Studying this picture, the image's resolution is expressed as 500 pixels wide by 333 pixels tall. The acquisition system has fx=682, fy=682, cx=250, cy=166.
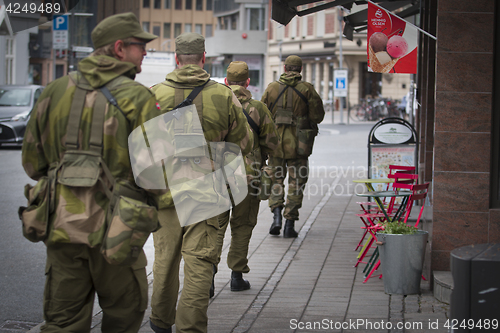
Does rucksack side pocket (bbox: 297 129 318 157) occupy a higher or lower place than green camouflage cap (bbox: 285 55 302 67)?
lower

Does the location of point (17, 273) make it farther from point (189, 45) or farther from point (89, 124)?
point (89, 124)

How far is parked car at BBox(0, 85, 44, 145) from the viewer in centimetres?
1906

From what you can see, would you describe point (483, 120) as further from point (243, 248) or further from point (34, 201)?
point (34, 201)

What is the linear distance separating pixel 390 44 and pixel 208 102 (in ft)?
9.46

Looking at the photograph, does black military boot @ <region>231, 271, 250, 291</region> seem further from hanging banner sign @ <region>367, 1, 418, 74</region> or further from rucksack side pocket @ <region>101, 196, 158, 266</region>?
rucksack side pocket @ <region>101, 196, 158, 266</region>

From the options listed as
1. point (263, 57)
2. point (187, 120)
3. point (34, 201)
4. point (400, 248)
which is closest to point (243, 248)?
point (400, 248)

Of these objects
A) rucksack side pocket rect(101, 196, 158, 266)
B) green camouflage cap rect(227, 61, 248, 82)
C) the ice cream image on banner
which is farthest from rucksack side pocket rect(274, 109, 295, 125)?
rucksack side pocket rect(101, 196, 158, 266)

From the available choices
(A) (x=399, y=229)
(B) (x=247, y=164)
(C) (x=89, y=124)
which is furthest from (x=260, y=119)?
(C) (x=89, y=124)

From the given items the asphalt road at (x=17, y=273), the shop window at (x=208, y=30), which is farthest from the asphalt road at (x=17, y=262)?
the shop window at (x=208, y=30)

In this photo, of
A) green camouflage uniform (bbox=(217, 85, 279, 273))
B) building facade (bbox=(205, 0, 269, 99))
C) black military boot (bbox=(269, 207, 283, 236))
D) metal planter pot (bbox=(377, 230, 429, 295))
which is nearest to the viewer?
metal planter pot (bbox=(377, 230, 429, 295))

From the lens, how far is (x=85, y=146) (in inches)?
121

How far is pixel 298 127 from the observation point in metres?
7.70

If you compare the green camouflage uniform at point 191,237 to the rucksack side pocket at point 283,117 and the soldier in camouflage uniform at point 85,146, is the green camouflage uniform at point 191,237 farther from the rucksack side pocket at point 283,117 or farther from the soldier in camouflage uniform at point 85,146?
the rucksack side pocket at point 283,117

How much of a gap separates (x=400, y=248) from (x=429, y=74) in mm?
4377
